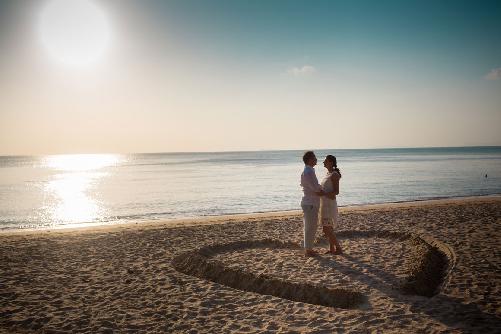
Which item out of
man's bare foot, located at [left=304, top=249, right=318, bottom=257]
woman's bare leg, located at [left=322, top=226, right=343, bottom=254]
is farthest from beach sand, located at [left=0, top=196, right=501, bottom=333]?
woman's bare leg, located at [left=322, top=226, right=343, bottom=254]

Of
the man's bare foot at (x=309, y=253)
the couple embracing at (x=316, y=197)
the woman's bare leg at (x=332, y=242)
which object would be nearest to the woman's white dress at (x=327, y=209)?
the couple embracing at (x=316, y=197)

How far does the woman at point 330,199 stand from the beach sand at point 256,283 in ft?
2.16

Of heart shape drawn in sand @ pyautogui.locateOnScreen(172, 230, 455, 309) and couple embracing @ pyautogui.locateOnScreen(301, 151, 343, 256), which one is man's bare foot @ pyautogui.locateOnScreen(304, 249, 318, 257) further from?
heart shape drawn in sand @ pyautogui.locateOnScreen(172, 230, 455, 309)

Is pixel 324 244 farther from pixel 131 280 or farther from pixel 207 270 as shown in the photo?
pixel 131 280

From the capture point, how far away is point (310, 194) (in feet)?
28.3

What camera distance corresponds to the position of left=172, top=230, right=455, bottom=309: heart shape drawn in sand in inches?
270

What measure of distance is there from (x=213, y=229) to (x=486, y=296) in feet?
29.6

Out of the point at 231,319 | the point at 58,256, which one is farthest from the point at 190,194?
the point at 231,319

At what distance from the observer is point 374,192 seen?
91.4 feet

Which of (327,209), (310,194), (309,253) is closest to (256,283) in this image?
(309,253)

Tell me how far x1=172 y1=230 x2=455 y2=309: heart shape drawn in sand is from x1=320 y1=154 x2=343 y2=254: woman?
1.21 m

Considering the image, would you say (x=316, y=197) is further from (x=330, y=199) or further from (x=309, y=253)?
(x=309, y=253)

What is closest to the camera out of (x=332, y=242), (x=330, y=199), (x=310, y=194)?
(x=310, y=194)

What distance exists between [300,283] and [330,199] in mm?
2474
